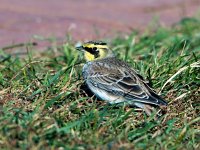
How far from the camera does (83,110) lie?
6.83 metres

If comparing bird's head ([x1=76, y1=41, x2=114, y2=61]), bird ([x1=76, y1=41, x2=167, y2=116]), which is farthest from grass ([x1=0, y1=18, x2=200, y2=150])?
bird's head ([x1=76, y1=41, x2=114, y2=61])

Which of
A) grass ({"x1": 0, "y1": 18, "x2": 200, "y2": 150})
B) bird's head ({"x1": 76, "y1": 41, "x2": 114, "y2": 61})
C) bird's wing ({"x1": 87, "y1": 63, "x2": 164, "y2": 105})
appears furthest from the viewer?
bird's head ({"x1": 76, "y1": 41, "x2": 114, "y2": 61})

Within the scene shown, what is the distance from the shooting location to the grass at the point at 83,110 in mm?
5793

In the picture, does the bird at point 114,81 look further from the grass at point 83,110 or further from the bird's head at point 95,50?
the grass at point 83,110

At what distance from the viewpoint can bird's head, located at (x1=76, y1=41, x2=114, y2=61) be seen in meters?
7.79

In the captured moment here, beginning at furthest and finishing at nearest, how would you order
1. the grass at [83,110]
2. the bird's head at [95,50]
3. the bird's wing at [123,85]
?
the bird's head at [95,50]
the bird's wing at [123,85]
the grass at [83,110]

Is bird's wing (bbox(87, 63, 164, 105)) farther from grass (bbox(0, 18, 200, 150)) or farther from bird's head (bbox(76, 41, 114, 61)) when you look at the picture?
bird's head (bbox(76, 41, 114, 61))

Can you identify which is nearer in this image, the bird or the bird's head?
the bird

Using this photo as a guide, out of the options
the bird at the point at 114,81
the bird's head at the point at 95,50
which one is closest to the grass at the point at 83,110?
the bird at the point at 114,81

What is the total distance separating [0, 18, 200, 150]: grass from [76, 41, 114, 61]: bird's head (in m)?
0.24

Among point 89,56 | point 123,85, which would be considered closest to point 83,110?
point 123,85

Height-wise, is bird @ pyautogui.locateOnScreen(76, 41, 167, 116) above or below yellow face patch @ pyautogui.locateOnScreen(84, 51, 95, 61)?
below

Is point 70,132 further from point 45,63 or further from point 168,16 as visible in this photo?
point 168,16

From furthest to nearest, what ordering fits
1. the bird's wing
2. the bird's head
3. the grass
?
the bird's head < the bird's wing < the grass
